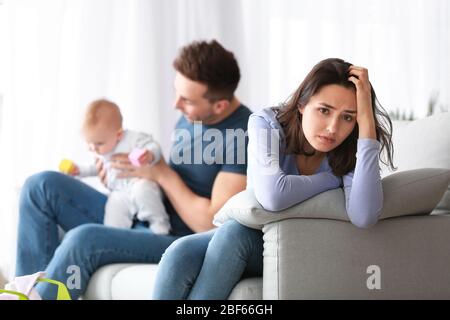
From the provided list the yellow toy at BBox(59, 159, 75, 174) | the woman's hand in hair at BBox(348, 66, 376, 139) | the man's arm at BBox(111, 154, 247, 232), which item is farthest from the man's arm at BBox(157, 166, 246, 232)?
the woman's hand in hair at BBox(348, 66, 376, 139)

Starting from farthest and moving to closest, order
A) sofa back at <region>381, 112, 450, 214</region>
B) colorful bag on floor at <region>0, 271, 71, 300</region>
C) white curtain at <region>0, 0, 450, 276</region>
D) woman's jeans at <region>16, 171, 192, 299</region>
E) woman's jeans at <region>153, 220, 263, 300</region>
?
white curtain at <region>0, 0, 450, 276</region>
woman's jeans at <region>16, 171, 192, 299</region>
sofa back at <region>381, 112, 450, 214</region>
woman's jeans at <region>153, 220, 263, 300</region>
colorful bag on floor at <region>0, 271, 71, 300</region>

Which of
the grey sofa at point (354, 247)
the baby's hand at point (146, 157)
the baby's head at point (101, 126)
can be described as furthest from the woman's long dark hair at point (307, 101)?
the baby's head at point (101, 126)

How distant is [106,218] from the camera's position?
8.88ft

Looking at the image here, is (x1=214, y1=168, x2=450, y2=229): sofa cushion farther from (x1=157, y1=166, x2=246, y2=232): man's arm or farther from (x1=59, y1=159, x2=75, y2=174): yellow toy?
(x1=59, y1=159, x2=75, y2=174): yellow toy

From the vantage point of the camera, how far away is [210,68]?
268cm

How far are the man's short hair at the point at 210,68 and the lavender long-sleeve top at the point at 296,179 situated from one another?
2.66 feet

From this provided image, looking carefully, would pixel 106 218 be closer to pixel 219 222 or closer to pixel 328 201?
pixel 219 222

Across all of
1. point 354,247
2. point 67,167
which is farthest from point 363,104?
point 67,167

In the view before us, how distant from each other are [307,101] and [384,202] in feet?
1.02

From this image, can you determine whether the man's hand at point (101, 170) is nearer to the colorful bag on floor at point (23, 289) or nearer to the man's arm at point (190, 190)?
the man's arm at point (190, 190)

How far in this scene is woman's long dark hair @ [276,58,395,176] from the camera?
182 cm

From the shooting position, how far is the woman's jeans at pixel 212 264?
5.86 feet

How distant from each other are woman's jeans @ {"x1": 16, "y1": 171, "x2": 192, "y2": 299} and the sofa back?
2.64 ft
